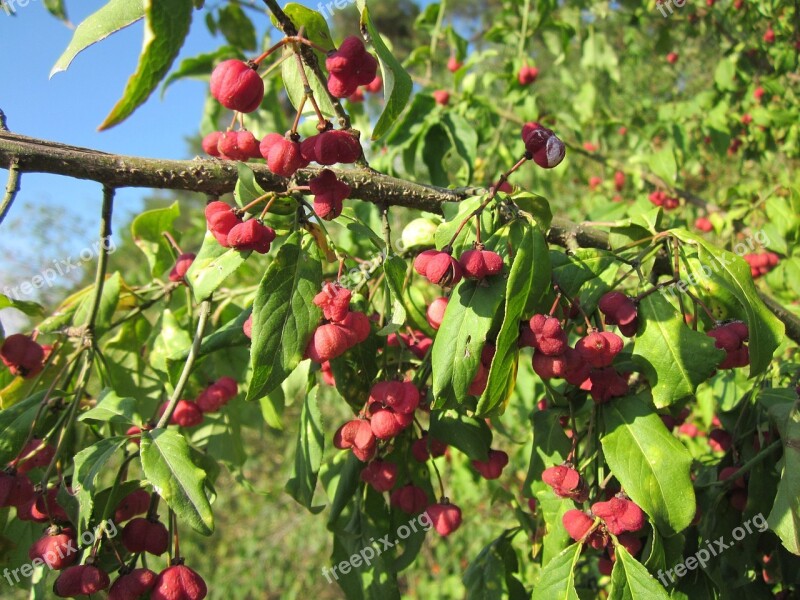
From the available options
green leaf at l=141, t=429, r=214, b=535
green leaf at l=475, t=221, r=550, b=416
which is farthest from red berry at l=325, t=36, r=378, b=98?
green leaf at l=141, t=429, r=214, b=535

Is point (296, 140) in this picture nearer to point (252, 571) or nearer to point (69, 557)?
point (69, 557)

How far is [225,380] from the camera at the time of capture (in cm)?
164

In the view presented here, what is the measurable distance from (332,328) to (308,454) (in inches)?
16.3

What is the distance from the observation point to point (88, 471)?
3.62ft

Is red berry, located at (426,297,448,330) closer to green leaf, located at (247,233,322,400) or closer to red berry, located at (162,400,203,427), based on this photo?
green leaf, located at (247,233,322,400)

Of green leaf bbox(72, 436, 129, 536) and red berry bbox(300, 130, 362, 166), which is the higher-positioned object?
red berry bbox(300, 130, 362, 166)

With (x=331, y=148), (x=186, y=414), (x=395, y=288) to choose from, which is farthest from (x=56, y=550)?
(x=331, y=148)

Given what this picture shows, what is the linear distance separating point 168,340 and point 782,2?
3795 millimetres

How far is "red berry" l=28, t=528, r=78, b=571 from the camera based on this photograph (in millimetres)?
1162

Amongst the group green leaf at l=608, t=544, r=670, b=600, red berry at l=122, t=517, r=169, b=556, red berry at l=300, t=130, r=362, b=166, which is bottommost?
green leaf at l=608, t=544, r=670, b=600

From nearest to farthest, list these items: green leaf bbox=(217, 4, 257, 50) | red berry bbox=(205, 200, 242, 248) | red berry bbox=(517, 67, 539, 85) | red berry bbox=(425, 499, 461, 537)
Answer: red berry bbox=(205, 200, 242, 248)
red berry bbox=(425, 499, 461, 537)
green leaf bbox=(217, 4, 257, 50)
red berry bbox=(517, 67, 539, 85)

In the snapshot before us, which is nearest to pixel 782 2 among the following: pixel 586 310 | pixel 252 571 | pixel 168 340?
pixel 586 310

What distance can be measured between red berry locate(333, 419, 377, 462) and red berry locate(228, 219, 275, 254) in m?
0.45

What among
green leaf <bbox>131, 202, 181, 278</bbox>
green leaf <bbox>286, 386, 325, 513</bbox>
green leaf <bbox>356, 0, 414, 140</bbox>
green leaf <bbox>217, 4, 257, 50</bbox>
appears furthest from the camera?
green leaf <bbox>217, 4, 257, 50</bbox>
